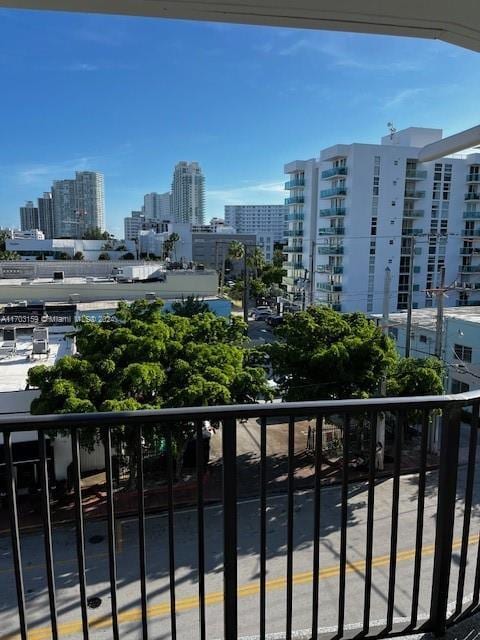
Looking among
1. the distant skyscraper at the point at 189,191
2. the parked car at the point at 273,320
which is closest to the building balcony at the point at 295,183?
the parked car at the point at 273,320

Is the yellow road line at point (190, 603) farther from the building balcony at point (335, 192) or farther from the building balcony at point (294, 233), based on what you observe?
the building balcony at point (294, 233)

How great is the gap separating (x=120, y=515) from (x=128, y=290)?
19.3 metres

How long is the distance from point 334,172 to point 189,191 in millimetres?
81080

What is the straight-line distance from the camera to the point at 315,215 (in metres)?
34.2

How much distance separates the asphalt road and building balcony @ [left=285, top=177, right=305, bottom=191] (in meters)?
30.5

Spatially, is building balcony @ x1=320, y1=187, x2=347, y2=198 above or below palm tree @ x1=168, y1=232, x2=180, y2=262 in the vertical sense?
above

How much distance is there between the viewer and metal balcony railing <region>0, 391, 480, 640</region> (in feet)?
4.13

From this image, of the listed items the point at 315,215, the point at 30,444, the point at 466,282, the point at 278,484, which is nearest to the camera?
the point at 30,444

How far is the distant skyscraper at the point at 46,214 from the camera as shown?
332 feet

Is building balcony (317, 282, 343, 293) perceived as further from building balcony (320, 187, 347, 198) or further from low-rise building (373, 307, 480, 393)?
low-rise building (373, 307, 480, 393)

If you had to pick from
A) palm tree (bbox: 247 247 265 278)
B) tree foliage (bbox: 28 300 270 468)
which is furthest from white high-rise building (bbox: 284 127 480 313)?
tree foliage (bbox: 28 300 270 468)

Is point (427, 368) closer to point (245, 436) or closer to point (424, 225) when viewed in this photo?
point (245, 436)

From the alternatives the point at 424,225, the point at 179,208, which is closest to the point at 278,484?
the point at 424,225

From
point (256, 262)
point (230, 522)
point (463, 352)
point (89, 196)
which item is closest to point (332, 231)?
point (256, 262)
